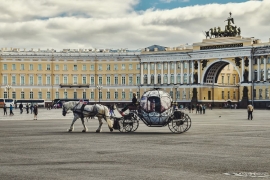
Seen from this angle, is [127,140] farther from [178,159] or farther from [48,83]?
[48,83]

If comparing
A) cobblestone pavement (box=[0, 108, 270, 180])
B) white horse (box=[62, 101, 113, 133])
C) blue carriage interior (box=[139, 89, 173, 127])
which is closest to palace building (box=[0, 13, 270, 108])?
blue carriage interior (box=[139, 89, 173, 127])

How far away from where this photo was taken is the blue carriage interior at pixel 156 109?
27094mm

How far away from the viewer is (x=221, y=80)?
110938 millimetres

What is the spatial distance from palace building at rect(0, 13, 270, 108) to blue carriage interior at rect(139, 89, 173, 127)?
77391mm

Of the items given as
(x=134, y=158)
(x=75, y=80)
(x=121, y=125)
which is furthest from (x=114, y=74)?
(x=134, y=158)

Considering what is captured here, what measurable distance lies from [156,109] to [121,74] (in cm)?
8915

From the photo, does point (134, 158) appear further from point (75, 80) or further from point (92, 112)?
point (75, 80)

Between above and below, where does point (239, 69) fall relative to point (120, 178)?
above

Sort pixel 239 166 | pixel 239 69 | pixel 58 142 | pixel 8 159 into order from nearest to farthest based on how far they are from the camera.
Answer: pixel 239 166 < pixel 8 159 < pixel 58 142 < pixel 239 69

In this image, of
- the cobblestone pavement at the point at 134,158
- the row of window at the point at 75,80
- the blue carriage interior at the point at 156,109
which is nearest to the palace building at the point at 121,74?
the row of window at the point at 75,80

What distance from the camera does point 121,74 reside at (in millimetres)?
116125

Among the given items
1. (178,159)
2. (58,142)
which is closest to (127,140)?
(58,142)

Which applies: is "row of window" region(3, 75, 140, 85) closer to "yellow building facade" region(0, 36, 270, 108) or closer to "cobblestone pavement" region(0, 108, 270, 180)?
"yellow building facade" region(0, 36, 270, 108)

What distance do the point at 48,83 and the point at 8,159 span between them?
101778 mm
